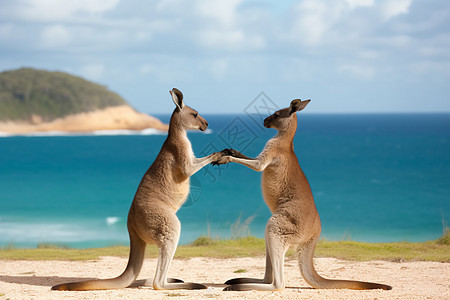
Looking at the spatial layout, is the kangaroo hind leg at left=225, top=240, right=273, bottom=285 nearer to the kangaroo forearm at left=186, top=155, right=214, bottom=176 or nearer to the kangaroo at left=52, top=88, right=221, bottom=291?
the kangaroo at left=52, top=88, right=221, bottom=291

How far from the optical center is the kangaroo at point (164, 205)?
22.2ft

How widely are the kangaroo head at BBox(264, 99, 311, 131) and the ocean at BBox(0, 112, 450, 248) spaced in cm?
70

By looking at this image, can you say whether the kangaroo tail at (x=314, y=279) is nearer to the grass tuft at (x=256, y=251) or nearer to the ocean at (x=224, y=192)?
the ocean at (x=224, y=192)

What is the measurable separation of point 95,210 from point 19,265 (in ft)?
88.5

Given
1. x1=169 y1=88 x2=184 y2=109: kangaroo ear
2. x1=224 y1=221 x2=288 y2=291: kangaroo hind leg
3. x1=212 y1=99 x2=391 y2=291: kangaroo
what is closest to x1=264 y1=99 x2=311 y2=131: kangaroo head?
x1=212 y1=99 x2=391 y2=291: kangaroo

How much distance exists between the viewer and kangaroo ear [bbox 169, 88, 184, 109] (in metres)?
7.21

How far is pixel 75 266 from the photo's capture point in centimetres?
934

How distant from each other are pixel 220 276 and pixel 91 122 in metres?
87.8

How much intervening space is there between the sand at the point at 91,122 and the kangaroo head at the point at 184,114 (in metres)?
84.6

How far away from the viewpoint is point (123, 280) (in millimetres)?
6922

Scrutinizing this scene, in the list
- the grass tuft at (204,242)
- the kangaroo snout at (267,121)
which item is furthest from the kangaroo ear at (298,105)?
the grass tuft at (204,242)

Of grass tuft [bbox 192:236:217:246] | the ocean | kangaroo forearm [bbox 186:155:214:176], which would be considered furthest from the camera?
the ocean

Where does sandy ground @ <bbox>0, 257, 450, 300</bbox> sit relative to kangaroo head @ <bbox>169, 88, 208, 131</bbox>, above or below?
below

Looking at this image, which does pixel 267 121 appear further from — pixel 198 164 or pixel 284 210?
pixel 284 210
